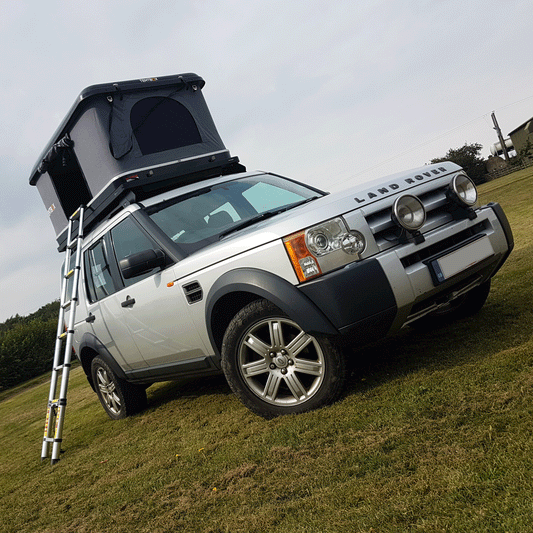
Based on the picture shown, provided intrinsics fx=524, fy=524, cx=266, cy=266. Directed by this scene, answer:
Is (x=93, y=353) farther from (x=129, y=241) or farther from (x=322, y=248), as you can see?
(x=322, y=248)

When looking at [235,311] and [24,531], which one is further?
[235,311]

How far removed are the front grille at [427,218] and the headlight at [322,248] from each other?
6.9 inches

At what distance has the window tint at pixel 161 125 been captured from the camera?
5.66 m

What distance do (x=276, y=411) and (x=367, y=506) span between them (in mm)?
1520

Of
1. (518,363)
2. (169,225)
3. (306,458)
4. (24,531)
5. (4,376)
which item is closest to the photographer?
(306,458)

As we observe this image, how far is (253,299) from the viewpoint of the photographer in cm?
364

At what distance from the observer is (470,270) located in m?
3.54

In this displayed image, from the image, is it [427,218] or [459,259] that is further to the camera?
[427,218]

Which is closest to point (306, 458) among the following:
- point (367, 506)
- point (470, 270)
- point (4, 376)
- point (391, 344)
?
point (367, 506)

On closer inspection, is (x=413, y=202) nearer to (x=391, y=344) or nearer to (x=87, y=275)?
(x=391, y=344)

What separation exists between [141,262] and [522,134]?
67.4 meters

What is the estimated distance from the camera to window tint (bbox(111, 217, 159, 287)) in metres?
4.37

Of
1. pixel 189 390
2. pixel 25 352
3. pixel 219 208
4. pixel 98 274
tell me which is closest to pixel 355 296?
pixel 219 208

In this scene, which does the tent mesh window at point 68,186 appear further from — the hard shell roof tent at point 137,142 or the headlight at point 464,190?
the headlight at point 464,190
